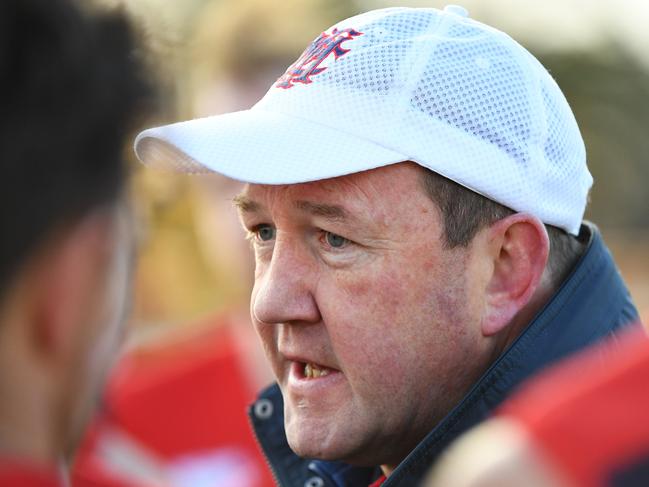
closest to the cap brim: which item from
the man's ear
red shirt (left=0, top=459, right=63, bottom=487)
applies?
the man's ear

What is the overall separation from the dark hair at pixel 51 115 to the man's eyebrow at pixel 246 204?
115cm

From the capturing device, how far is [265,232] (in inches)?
116

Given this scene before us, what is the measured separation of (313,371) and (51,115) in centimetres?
132

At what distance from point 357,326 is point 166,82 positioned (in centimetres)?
Result: 93

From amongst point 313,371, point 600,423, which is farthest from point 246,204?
point 600,423

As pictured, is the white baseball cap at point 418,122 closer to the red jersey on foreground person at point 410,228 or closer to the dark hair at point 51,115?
the red jersey on foreground person at point 410,228

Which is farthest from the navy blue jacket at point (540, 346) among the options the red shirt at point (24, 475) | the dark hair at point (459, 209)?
the red shirt at point (24, 475)

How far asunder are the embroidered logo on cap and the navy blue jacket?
0.83 meters

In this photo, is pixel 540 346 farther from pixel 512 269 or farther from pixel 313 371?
pixel 313 371

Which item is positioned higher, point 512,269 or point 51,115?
point 51,115

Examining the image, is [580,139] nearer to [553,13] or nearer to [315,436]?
[315,436]

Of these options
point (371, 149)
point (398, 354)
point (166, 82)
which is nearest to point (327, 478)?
point (398, 354)

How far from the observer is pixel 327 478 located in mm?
2971

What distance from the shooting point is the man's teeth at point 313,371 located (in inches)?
108
